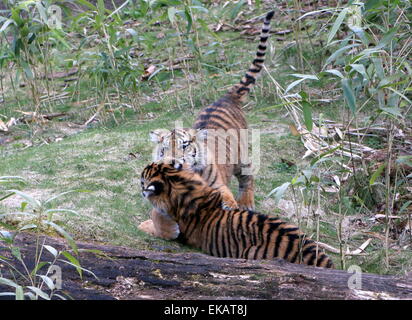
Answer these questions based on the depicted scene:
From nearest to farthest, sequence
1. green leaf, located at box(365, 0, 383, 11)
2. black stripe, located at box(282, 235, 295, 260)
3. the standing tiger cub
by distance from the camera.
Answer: green leaf, located at box(365, 0, 383, 11) < black stripe, located at box(282, 235, 295, 260) < the standing tiger cub

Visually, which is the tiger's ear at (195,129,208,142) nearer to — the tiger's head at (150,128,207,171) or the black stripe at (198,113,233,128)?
the tiger's head at (150,128,207,171)

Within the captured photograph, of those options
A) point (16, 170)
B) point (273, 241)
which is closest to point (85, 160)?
point (16, 170)

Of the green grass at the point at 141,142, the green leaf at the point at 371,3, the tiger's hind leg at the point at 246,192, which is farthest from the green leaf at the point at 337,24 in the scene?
the tiger's hind leg at the point at 246,192

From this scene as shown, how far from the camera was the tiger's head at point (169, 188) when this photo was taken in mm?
4504

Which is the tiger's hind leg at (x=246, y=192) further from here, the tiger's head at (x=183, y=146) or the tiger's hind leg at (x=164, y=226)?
the tiger's hind leg at (x=164, y=226)

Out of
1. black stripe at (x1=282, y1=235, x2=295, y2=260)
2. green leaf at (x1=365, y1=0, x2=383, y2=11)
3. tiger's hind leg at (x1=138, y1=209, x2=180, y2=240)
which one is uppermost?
green leaf at (x1=365, y1=0, x2=383, y2=11)

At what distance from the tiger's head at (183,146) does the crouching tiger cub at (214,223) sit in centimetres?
36

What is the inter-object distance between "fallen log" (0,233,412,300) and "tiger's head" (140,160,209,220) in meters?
1.24

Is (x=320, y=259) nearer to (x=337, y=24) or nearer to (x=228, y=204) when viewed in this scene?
(x=228, y=204)

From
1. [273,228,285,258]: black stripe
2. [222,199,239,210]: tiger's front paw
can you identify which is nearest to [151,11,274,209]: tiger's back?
[222,199,239,210]: tiger's front paw

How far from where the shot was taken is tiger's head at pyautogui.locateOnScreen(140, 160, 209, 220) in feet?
14.8

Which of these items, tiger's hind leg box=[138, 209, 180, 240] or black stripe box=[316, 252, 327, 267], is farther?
tiger's hind leg box=[138, 209, 180, 240]

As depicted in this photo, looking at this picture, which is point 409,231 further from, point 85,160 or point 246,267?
point 85,160
